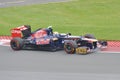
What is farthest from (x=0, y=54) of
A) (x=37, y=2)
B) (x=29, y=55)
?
(x=37, y=2)

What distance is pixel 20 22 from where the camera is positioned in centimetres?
2278

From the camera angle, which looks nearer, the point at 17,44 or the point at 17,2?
the point at 17,44

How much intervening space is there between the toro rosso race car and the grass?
2271 millimetres

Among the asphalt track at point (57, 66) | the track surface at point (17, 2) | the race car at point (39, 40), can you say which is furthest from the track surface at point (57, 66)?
the track surface at point (17, 2)

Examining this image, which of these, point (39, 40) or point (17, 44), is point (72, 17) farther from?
point (17, 44)

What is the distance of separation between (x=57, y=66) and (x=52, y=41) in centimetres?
226

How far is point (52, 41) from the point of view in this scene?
16.6m

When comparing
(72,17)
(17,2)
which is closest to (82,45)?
(72,17)

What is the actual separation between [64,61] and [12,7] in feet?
44.6

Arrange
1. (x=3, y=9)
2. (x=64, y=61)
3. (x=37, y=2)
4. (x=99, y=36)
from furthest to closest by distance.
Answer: (x=37, y=2), (x=3, y=9), (x=99, y=36), (x=64, y=61)

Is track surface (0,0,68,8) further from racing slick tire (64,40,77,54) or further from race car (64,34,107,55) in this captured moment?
racing slick tire (64,40,77,54)

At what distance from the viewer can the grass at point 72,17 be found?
20314 millimetres

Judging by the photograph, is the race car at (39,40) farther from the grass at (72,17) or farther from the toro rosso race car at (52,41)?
the grass at (72,17)

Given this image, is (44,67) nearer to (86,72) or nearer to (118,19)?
(86,72)
